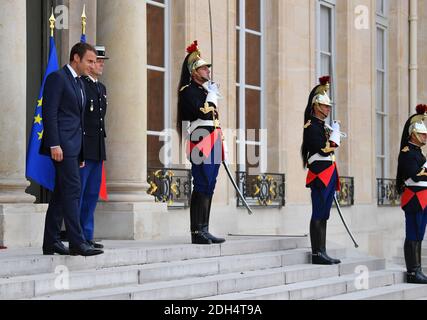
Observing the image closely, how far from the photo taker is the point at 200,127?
33.2ft

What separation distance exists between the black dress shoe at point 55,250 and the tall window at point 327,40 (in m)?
9.73

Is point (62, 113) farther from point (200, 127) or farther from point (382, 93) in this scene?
point (382, 93)

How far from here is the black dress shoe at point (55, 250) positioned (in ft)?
27.7

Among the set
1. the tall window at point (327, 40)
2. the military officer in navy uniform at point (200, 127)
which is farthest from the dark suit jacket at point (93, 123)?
the tall window at point (327, 40)

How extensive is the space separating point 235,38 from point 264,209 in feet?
8.21

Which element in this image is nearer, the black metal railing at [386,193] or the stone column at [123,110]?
the stone column at [123,110]

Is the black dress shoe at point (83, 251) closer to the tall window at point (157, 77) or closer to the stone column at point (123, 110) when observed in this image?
the stone column at point (123, 110)

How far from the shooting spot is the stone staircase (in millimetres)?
7965

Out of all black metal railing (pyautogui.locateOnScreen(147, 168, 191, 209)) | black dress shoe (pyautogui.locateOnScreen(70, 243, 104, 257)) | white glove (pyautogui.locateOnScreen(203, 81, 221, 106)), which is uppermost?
white glove (pyautogui.locateOnScreen(203, 81, 221, 106))

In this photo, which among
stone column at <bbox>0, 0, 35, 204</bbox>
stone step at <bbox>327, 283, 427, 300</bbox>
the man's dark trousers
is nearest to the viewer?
the man's dark trousers

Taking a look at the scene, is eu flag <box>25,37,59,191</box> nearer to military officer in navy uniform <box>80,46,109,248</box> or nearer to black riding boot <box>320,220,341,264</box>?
military officer in navy uniform <box>80,46,109,248</box>

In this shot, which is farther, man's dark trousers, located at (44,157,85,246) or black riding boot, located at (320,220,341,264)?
black riding boot, located at (320,220,341,264)

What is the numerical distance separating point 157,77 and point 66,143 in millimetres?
5325

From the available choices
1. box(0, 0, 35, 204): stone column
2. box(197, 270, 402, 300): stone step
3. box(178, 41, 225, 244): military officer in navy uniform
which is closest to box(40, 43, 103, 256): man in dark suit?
box(197, 270, 402, 300): stone step
